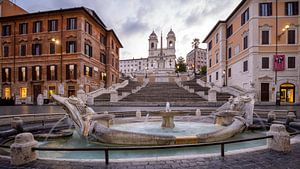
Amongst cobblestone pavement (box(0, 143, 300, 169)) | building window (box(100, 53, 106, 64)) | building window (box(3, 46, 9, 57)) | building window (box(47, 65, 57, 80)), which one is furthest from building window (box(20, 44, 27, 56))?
cobblestone pavement (box(0, 143, 300, 169))

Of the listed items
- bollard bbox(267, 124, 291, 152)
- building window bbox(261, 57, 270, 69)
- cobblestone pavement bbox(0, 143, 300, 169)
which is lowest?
cobblestone pavement bbox(0, 143, 300, 169)

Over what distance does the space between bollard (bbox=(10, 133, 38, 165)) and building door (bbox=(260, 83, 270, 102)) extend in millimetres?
32277

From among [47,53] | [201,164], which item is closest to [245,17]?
[201,164]

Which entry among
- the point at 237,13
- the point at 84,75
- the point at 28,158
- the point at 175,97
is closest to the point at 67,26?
the point at 84,75

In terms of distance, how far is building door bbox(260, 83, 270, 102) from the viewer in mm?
30656

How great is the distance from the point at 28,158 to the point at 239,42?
37.3 meters

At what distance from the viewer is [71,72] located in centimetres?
3644

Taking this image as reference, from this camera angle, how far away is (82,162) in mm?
5102

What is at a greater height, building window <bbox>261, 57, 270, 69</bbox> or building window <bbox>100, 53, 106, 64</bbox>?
building window <bbox>100, 53, 106, 64</bbox>

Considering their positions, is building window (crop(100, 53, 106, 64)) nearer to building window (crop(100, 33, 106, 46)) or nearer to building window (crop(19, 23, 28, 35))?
building window (crop(100, 33, 106, 46))

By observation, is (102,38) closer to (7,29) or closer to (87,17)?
(87,17)

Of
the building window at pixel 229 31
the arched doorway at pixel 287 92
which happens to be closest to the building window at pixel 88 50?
the building window at pixel 229 31

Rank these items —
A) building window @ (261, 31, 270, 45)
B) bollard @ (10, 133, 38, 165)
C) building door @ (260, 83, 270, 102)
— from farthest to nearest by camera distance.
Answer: building window @ (261, 31, 270, 45) → building door @ (260, 83, 270, 102) → bollard @ (10, 133, 38, 165)

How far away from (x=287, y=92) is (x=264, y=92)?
333 cm
